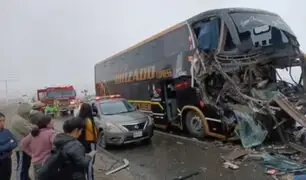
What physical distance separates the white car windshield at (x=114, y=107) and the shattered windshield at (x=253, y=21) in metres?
4.57

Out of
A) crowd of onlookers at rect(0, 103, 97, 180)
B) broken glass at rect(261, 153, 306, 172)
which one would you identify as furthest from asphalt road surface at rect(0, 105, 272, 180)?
crowd of onlookers at rect(0, 103, 97, 180)

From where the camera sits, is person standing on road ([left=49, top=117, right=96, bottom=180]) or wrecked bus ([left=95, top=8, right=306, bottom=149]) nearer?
person standing on road ([left=49, top=117, right=96, bottom=180])

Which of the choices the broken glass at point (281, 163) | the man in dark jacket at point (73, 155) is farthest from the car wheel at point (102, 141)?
the man in dark jacket at point (73, 155)

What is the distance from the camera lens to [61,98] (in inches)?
1019

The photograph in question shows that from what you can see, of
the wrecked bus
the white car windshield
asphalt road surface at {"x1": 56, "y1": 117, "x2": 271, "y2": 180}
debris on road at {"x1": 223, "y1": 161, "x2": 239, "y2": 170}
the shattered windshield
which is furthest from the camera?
the white car windshield

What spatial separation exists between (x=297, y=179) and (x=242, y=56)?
235 inches

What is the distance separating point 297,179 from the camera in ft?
9.36

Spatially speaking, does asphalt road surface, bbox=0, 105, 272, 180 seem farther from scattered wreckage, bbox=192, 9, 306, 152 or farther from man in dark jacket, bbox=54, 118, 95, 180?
man in dark jacket, bbox=54, 118, 95, 180

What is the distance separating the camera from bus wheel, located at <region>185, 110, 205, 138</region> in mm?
9023

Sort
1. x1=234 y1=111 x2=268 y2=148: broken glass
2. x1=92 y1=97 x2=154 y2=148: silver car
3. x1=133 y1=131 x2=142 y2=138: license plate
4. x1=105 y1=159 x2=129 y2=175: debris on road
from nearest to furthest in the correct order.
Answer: x1=105 y1=159 x2=129 y2=175: debris on road
x1=234 y1=111 x2=268 y2=148: broken glass
x1=92 y1=97 x2=154 y2=148: silver car
x1=133 y1=131 x2=142 y2=138: license plate

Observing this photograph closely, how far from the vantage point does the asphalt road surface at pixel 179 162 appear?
591 cm

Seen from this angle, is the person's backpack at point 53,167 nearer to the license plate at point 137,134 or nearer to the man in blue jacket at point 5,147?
the man in blue jacket at point 5,147

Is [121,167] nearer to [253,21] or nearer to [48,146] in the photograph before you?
[48,146]

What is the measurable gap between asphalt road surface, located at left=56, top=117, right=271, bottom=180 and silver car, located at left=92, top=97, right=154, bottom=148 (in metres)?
0.36
